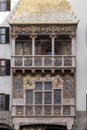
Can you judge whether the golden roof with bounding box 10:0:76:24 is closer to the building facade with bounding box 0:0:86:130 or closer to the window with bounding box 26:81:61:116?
the building facade with bounding box 0:0:86:130

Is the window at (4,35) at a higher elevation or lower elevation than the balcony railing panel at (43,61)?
higher

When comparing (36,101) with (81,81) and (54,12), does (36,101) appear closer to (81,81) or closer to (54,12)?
(81,81)

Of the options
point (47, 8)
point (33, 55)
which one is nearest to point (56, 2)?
point (47, 8)

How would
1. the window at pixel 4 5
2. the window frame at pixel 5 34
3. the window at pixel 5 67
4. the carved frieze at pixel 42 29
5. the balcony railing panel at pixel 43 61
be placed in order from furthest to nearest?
the window at pixel 4 5 → the window frame at pixel 5 34 → the window at pixel 5 67 → the carved frieze at pixel 42 29 → the balcony railing panel at pixel 43 61

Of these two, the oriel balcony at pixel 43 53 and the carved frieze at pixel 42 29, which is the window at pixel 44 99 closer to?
the oriel balcony at pixel 43 53

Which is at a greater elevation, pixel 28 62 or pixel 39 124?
pixel 28 62

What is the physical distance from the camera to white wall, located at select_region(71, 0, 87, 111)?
54219 mm

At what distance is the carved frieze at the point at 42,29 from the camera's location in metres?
53.9

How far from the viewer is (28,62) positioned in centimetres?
5369

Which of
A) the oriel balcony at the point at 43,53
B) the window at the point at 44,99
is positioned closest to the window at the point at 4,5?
the oriel balcony at the point at 43,53

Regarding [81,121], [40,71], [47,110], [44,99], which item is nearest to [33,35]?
[40,71]

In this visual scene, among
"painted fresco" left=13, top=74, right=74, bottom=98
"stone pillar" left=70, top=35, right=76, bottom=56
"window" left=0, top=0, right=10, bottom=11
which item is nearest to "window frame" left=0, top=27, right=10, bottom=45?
"window" left=0, top=0, right=10, bottom=11

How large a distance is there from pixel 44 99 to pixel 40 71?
2.47 metres

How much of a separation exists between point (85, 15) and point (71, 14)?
1.88 m
